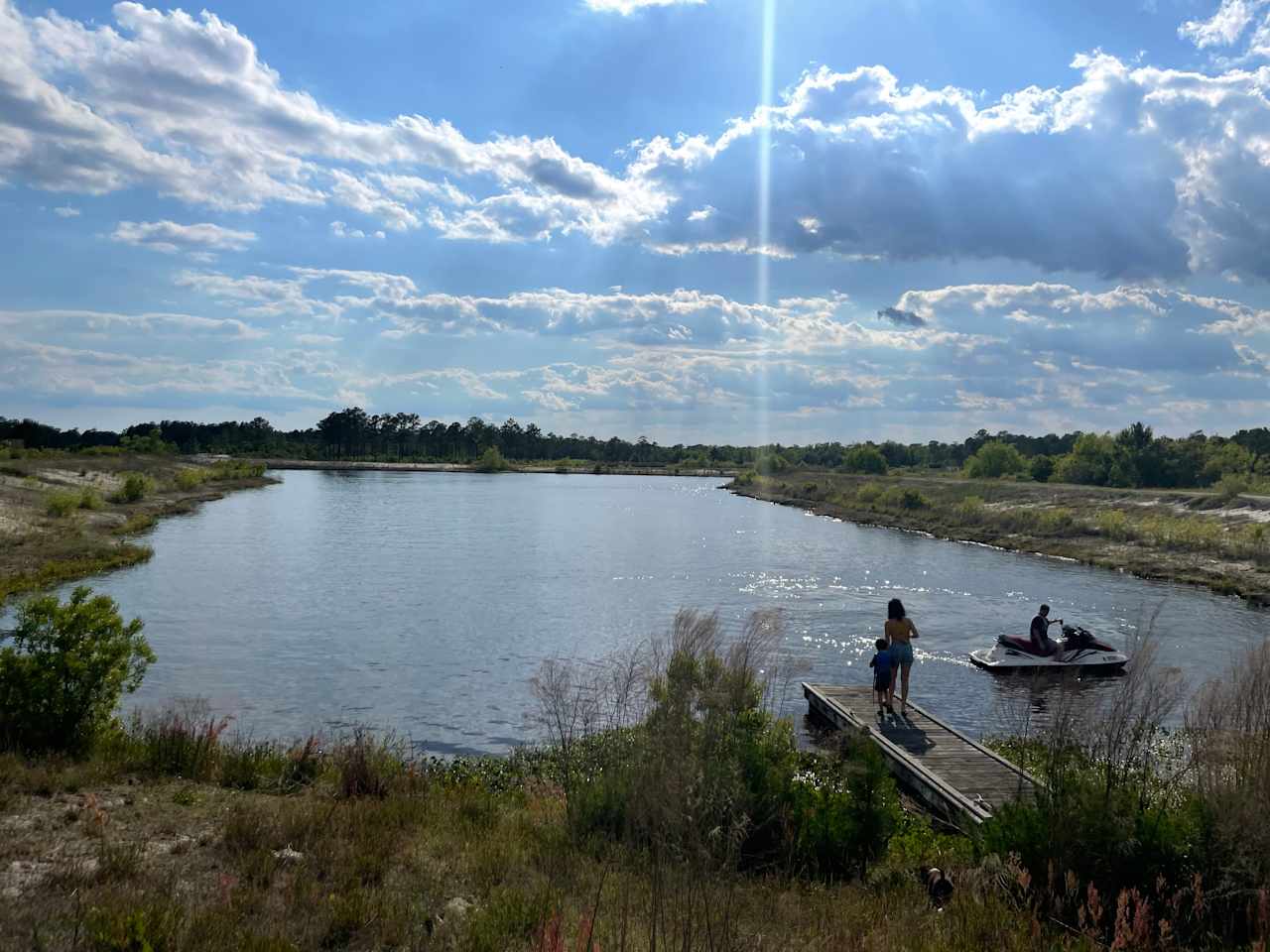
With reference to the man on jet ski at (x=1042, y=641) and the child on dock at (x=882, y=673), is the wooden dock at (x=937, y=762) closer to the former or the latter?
the child on dock at (x=882, y=673)

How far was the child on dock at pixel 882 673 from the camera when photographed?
19.4 metres

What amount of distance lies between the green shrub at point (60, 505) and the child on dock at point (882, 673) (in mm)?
50914

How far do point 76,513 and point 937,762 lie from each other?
186 ft

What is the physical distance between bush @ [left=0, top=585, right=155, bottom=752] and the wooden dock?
1099 cm

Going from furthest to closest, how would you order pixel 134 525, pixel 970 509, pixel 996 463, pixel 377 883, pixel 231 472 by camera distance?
pixel 996 463
pixel 231 472
pixel 970 509
pixel 134 525
pixel 377 883

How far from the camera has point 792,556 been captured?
5756cm

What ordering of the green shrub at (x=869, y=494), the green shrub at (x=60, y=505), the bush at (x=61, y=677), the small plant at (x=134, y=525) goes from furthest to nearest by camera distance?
the green shrub at (x=869, y=494)
the small plant at (x=134, y=525)
the green shrub at (x=60, y=505)
the bush at (x=61, y=677)

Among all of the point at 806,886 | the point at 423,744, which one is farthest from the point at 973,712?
the point at 806,886

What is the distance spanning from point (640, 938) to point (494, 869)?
2.75 m

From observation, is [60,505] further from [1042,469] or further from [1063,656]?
[1042,469]

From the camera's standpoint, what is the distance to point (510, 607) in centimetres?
3734

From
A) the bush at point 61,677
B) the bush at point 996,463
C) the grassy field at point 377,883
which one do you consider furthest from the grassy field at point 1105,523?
the bush at point 61,677

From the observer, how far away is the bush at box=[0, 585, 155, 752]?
1312 cm

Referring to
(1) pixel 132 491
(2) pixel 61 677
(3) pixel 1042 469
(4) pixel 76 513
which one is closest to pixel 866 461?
(3) pixel 1042 469
